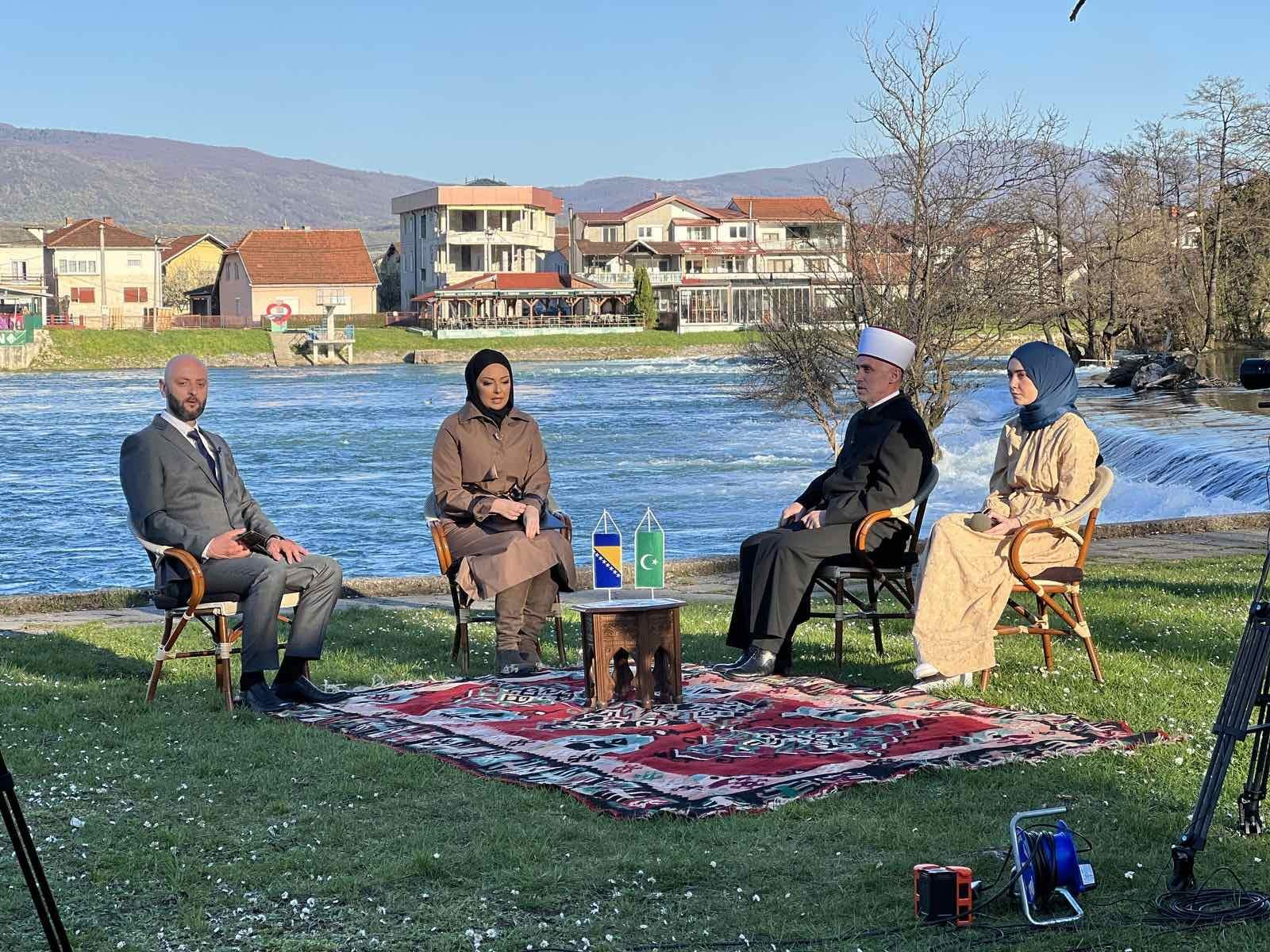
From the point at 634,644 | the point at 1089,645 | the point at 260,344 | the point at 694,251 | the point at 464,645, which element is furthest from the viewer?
the point at 694,251

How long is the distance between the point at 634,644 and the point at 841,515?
1.45 metres

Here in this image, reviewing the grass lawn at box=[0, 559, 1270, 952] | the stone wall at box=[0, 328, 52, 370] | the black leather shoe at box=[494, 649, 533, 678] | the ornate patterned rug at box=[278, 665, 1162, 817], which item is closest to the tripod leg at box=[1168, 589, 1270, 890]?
the grass lawn at box=[0, 559, 1270, 952]

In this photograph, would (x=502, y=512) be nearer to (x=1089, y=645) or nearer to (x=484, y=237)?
(x=1089, y=645)

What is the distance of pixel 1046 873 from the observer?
3.93 meters

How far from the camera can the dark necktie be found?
730cm

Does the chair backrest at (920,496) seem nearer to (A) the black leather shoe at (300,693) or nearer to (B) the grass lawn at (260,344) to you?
(A) the black leather shoe at (300,693)

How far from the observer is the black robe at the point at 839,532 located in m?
7.27

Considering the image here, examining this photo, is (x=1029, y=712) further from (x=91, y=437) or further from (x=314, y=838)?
(x=91, y=437)

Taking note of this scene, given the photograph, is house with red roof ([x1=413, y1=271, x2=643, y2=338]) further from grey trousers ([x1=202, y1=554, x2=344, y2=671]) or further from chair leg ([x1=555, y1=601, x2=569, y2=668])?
grey trousers ([x1=202, y1=554, x2=344, y2=671])

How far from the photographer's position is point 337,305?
97.8m

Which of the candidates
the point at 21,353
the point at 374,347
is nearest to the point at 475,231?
the point at 374,347

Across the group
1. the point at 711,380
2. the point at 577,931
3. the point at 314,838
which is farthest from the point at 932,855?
the point at 711,380

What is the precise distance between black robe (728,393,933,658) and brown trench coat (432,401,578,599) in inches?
37.5

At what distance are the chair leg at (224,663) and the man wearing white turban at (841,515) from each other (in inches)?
86.3
